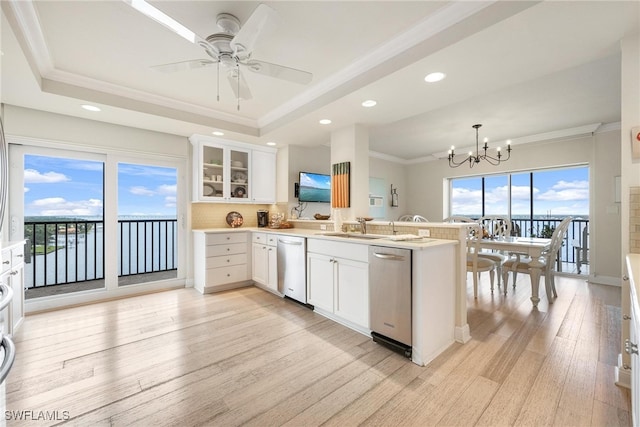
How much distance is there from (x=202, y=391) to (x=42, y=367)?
4.46ft

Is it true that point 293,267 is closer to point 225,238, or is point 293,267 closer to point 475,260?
point 225,238

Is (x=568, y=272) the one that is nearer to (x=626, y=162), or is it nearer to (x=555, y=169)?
(x=555, y=169)

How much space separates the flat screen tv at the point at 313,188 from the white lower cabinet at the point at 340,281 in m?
1.85

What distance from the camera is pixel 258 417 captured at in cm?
160

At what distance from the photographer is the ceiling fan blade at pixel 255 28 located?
5.22 ft

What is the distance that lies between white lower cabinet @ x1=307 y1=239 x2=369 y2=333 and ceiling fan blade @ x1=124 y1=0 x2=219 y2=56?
204cm

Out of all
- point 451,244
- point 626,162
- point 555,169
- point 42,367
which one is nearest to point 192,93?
point 42,367

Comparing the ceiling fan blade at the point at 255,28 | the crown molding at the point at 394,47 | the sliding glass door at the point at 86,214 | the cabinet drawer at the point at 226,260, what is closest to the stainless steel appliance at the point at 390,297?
the crown molding at the point at 394,47

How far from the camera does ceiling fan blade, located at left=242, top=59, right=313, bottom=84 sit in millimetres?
2115

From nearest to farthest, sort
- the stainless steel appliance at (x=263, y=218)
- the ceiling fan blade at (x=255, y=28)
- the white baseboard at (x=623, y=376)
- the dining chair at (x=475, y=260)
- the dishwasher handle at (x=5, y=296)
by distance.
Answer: the dishwasher handle at (x=5, y=296), the ceiling fan blade at (x=255, y=28), the white baseboard at (x=623, y=376), the dining chair at (x=475, y=260), the stainless steel appliance at (x=263, y=218)

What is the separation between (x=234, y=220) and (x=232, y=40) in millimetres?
3237

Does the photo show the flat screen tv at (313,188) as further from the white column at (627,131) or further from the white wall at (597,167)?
the white column at (627,131)

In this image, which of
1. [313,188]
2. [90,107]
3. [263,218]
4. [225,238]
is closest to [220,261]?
[225,238]

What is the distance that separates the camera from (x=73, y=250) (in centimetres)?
396
